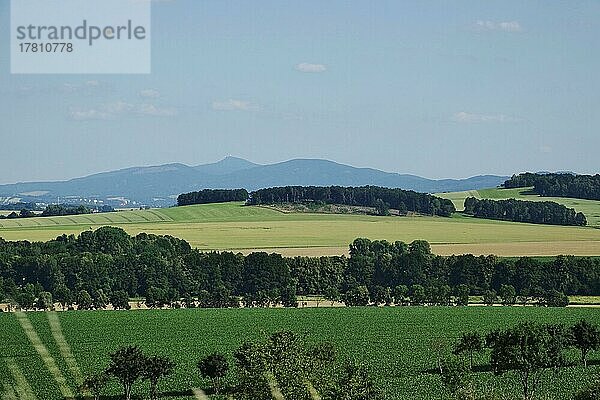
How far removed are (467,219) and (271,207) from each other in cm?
2385

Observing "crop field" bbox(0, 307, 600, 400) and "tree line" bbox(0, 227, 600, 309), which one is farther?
"tree line" bbox(0, 227, 600, 309)

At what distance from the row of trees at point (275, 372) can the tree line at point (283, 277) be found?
2949cm

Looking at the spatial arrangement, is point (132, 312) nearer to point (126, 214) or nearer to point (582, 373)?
point (582, 373)

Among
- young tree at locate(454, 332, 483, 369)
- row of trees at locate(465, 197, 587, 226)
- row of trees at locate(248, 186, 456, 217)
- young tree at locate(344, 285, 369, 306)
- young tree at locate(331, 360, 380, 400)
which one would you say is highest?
row of trees at locate(248, 186, 456, 217)

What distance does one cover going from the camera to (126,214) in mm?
97312

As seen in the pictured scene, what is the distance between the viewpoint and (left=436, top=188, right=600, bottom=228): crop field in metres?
88.6

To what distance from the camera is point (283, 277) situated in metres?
60.9

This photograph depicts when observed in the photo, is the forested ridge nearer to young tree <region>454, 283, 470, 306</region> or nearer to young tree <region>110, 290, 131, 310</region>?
young tree <region>454, 283, 470, 306</region>

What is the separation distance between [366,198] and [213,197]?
835 inches

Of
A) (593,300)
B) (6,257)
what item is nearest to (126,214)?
(6,257)

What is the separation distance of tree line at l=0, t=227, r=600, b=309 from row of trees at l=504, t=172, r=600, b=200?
4055cm

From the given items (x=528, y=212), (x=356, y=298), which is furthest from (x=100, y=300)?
(x=528, y=212)

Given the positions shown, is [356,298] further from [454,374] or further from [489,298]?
[454,374]

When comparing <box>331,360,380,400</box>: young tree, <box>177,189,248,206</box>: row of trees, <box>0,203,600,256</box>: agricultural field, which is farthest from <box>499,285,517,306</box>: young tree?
A: <box>177,189,248,206</box>: row of trees
